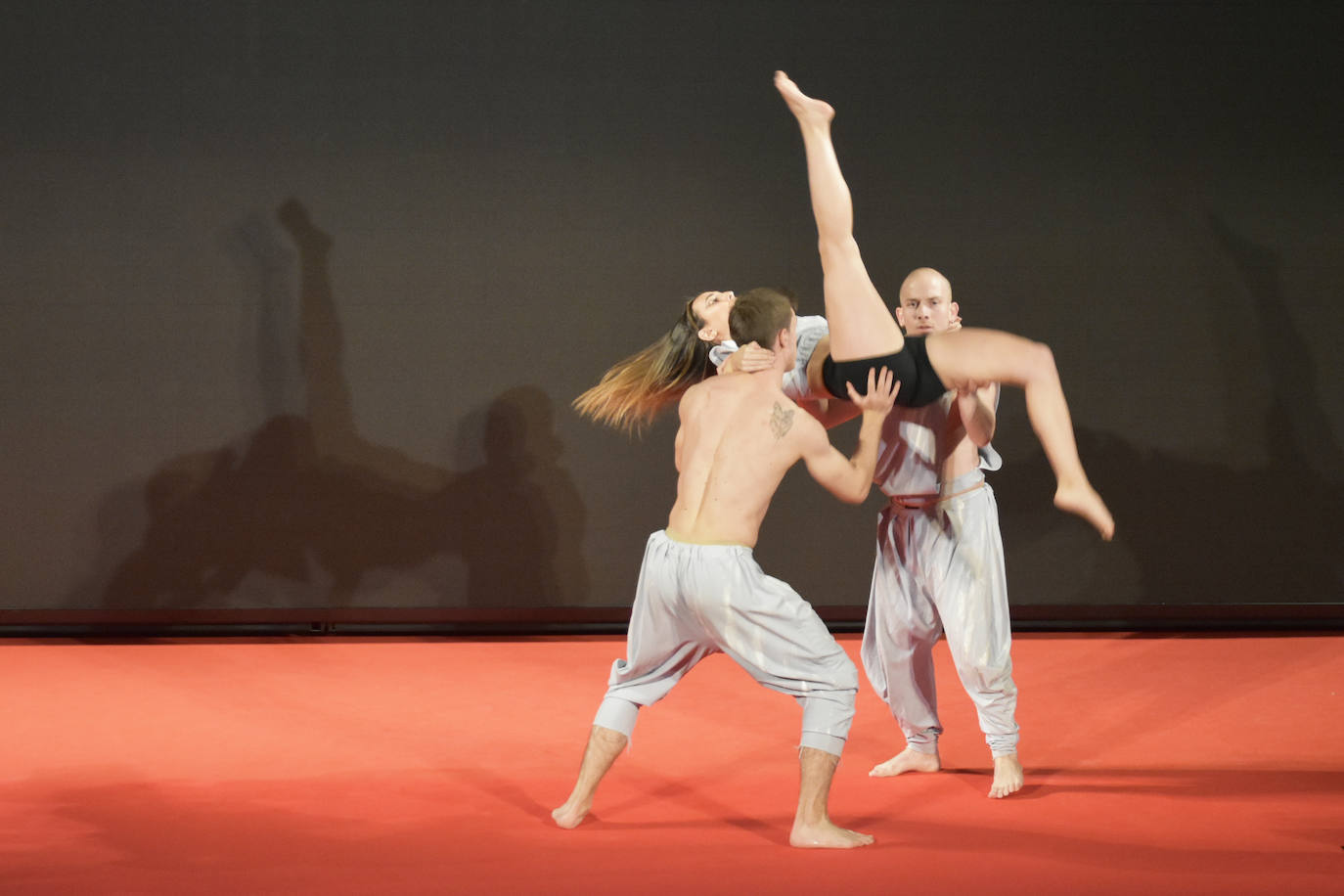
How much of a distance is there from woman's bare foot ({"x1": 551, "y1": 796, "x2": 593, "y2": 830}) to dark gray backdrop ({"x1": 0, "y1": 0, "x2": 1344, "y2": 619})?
9.70 feet

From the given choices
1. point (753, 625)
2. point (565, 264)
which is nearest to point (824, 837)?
point (753, 625)

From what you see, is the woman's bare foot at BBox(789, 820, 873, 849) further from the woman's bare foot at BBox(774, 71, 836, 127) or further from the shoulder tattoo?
the woman's bare foot at BBox(774, 71, 836, 127)

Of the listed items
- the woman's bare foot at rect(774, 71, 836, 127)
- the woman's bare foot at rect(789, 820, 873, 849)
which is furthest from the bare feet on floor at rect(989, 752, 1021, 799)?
the woman's bare foot at rect(774, 71, 836, 127)

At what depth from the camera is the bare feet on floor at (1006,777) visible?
125 inches

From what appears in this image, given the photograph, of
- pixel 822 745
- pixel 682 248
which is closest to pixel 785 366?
pixel 822 745

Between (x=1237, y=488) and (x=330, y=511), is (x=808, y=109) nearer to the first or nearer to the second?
(x=330, y=511)

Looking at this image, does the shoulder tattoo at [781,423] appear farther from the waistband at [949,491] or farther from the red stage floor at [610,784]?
the red stage floor at [610,784]

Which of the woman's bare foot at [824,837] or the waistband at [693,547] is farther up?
the waistband at [693,547]

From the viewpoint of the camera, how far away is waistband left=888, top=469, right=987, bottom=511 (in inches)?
135

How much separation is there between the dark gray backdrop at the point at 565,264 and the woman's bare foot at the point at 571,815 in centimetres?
296

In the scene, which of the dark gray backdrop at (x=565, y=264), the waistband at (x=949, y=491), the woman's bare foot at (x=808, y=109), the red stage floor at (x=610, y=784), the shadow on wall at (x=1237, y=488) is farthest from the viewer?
the shadow on wall at (x=1237, y=488)

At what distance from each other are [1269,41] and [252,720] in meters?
5.30

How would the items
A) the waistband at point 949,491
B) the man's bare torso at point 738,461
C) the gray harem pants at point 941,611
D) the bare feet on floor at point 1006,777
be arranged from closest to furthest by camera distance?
the man's bare torso at point 738,461 → the bare feet on floor at point 1006,777 → the gray harem pants at point 941,611 → the waistband at point 949,491

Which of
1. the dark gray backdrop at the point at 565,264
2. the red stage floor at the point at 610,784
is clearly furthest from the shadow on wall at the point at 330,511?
the red stage floor at the point at 610,784
